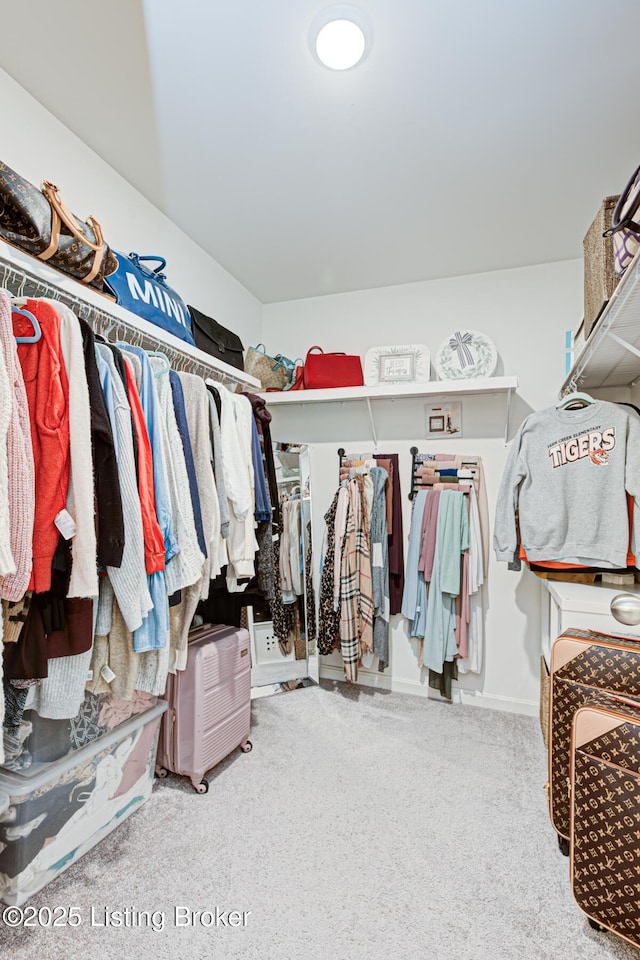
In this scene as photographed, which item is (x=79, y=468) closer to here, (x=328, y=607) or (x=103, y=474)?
(x=103, y=474)

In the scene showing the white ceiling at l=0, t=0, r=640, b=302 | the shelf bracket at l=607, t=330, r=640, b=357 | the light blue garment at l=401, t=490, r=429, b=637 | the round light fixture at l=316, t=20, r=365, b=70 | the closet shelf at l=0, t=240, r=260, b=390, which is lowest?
the light blue garment at l=401, t=490, r=429, b=637

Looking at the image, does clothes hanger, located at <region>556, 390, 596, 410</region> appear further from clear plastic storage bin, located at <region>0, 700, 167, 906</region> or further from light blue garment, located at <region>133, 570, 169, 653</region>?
clear plastic storage bin, located at <region>0, 700, 167, 906</region>

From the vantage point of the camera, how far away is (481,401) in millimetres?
2820

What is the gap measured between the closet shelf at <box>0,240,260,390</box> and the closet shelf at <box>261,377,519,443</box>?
2.44 feet

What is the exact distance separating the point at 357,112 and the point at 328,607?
2.41 metres

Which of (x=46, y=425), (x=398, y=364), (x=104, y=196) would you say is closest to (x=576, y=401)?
(x=398, y=364)

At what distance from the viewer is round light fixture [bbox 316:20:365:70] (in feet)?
4.47

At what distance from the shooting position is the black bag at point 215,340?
2285 mm

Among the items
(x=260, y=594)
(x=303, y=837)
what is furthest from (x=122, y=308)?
(x=303, y=837)

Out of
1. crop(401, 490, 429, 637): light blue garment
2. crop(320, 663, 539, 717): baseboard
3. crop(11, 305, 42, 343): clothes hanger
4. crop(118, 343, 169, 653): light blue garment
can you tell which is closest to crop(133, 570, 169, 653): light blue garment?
crop(118, 343, 169, 653): light blue garment

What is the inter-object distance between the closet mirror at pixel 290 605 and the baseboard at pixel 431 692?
0.71 ft

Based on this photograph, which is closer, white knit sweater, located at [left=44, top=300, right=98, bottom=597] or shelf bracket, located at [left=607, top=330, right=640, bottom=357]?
white knit sweater, located at [left=44, top=300, right=98, bottom=597]

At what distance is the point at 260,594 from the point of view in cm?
236

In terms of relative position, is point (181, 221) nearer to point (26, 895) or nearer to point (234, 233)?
point (234, 233)
